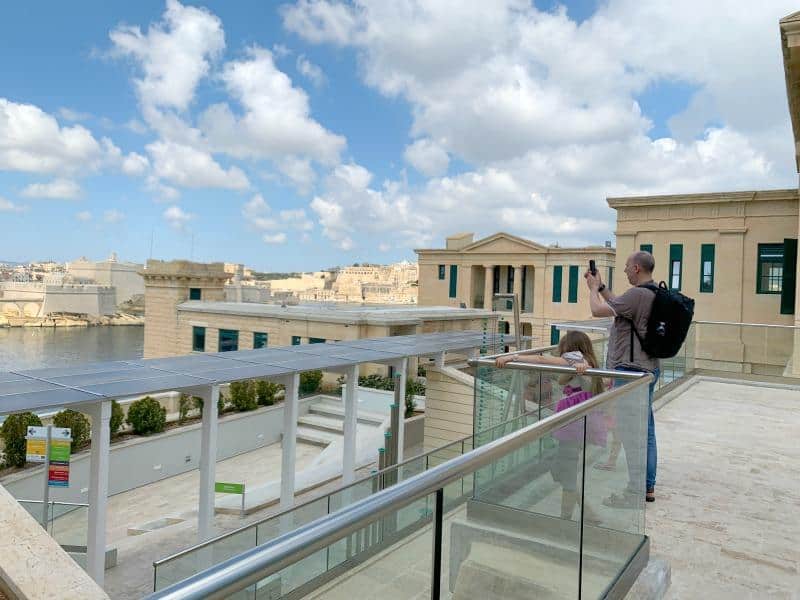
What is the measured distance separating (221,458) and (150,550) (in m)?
7.79

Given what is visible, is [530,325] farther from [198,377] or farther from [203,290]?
[198,377]

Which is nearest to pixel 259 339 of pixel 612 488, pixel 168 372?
pixel 168 372

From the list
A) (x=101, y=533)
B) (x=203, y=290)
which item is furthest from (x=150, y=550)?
(x=203, y=290)

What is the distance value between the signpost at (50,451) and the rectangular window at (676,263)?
23.3 metres

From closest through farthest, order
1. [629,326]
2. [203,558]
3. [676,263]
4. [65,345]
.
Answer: [629,326] → [203,558] → [676,263] → [65,345]

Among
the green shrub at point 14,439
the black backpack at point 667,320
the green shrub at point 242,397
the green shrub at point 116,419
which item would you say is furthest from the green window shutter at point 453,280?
the black backpack at point 667,320

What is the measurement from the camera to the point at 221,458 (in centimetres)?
1930

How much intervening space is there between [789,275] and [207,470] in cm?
2292

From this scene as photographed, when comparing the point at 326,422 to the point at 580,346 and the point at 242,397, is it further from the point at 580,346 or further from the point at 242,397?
the point at 580,346

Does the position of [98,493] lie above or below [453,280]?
below

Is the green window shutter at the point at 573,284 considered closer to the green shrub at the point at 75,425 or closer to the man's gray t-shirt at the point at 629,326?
the green shrub at the point at 75,425

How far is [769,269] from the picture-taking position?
24.3 m

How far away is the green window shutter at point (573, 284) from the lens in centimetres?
4041

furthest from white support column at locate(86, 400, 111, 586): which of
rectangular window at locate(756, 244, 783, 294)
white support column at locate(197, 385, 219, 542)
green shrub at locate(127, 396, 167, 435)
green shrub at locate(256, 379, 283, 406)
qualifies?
rectangular window at locate(756, 244, 783, 294)
